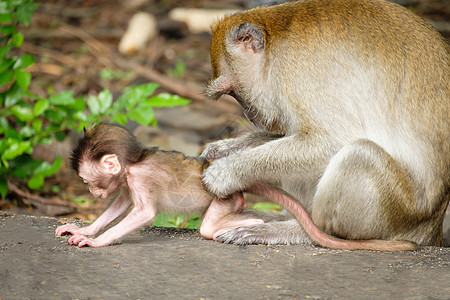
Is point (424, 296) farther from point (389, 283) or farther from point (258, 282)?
point (258, 282)

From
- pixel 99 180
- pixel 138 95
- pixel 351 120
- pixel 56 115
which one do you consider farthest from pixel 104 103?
pixel 351 120

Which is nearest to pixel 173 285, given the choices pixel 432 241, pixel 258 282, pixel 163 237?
pixel 258 282

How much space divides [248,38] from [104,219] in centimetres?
182

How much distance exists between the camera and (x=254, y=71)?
525 cm

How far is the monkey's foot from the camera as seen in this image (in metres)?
5.03

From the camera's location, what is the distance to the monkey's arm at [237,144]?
5773 mm

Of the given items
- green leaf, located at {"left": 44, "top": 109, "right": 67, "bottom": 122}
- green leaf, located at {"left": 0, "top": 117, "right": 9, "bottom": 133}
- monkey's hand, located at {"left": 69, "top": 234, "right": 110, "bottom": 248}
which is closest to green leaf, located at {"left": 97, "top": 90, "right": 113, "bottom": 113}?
green leaf, located at {"left": 44, "top": 109, "right": 67, "bottom": 122}

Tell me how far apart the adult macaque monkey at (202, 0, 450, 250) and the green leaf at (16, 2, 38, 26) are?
2587 millimetres

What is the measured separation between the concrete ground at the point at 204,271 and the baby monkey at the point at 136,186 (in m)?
0.18

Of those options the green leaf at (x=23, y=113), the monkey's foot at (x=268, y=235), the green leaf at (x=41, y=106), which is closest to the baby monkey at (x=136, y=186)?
the monkey's foot at (x=268, y=235)

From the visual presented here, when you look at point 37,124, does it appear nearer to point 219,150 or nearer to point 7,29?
point 7,29

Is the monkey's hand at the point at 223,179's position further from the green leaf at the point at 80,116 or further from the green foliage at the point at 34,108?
the green leaf at the point at 80,116

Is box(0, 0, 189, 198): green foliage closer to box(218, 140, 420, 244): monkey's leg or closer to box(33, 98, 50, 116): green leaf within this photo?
box(33, 98, 50, 116): green leaf

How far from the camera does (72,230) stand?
494 cm
